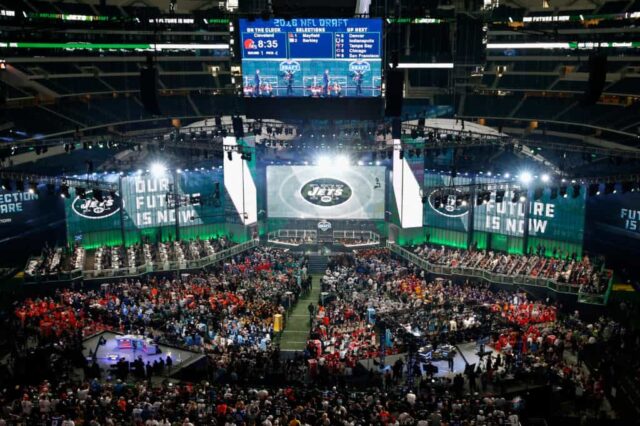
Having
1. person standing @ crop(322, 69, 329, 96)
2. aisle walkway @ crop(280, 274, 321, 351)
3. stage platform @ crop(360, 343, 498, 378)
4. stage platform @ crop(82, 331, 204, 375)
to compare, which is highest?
person standing @ crop(322, 69, 329, 96)

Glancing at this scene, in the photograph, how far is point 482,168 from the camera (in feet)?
113

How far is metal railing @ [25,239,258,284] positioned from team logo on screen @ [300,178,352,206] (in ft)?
17.8

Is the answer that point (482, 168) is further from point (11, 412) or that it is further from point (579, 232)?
point (11, 412)

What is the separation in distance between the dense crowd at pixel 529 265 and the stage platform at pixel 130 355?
48.0ft

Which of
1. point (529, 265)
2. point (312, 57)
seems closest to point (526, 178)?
point (529, 265)

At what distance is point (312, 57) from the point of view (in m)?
20.3

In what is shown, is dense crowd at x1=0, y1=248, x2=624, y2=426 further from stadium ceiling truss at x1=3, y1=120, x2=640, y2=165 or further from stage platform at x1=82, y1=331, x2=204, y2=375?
stadium ceiling truss at x1=3, y1=120, x2=640, y2=165

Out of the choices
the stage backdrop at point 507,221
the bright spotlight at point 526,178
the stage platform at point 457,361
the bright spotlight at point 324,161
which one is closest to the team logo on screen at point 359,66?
the stage backdrop at point 507,221

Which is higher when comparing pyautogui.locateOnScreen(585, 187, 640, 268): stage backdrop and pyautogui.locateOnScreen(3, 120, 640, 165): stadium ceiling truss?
pyautogui.locateOnScreen(3, 120, 640, 165): stadium ceiling truss

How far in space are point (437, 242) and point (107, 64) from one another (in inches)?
885

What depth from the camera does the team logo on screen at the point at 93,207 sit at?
33.1 meters

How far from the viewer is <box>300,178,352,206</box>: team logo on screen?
1485 inches

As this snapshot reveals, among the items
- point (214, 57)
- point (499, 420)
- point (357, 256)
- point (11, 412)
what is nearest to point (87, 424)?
point (11, 412)

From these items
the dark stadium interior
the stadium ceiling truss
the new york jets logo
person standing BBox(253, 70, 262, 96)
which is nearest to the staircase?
the dark stadium interior
